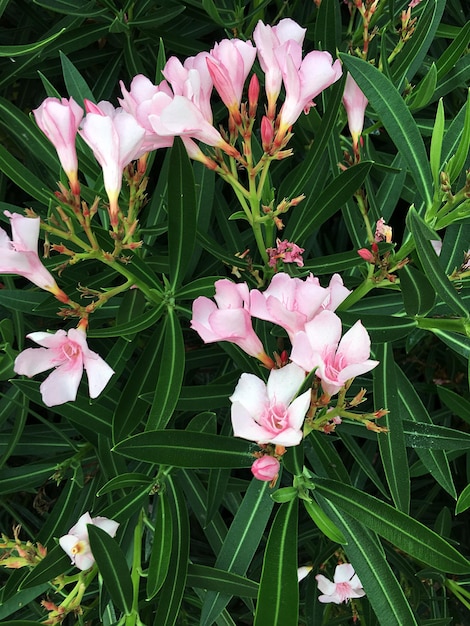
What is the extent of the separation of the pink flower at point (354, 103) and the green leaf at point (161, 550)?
730mm

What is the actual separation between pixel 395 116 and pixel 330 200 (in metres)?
0.17

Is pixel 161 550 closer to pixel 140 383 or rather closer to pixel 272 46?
A: pixel 140 383

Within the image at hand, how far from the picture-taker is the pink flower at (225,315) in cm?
85

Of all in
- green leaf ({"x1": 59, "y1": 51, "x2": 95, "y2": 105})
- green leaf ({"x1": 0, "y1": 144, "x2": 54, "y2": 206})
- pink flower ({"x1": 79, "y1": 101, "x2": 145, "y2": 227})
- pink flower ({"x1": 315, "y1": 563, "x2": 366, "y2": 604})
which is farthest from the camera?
pink flower ({"x1": 315, "y1": 563, "x2": 366, "y2": 604})

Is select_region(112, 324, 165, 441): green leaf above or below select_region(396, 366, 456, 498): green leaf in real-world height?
above

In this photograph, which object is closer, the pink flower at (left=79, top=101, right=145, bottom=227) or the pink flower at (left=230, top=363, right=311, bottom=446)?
the pink flower at (left=230, top=363, right=311, bottom=446)

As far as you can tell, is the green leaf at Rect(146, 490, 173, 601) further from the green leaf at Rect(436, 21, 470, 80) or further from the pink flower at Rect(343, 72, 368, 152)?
the green leaf at Rect(436, 21, 470, 80)

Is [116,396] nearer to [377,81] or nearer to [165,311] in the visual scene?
[165,311]

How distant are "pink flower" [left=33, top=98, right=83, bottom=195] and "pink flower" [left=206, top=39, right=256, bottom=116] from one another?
→ 0.69 feet

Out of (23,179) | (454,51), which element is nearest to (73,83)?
(23,179)

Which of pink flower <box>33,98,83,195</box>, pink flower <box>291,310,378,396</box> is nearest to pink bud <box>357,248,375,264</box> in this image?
pink flower <box>291,310,378,396</box>

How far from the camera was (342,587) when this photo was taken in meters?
1.43

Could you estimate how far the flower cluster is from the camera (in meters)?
0.78

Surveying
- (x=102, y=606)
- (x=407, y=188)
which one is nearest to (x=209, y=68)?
(x=407, y=188)
